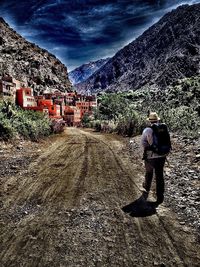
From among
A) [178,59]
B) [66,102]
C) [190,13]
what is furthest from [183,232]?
[190,13]

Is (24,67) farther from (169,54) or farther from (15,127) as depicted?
(15,127)

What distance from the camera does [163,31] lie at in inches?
7210

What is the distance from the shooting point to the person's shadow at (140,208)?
6043 millimetres

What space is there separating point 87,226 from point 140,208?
4.83 feet

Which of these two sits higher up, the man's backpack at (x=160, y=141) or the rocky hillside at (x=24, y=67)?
the rocky hillside at (x=24, y=67)

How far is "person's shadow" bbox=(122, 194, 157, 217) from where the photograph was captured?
6.04m

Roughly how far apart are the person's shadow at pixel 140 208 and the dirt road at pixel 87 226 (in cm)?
2

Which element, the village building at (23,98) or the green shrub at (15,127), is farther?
the village building at (23,98)

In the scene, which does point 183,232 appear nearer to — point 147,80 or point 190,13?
point 147,80

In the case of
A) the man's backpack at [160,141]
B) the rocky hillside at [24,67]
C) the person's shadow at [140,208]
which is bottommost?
the person's shadow at [140,208]

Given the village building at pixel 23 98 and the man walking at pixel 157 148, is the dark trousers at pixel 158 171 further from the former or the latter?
the village building at pixel 23 98

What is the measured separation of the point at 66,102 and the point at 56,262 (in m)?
81.5

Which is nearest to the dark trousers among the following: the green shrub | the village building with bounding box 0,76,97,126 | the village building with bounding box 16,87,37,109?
the green shrub

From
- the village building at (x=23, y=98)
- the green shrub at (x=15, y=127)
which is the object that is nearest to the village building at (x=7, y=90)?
the village building at (x=23, y=98)
